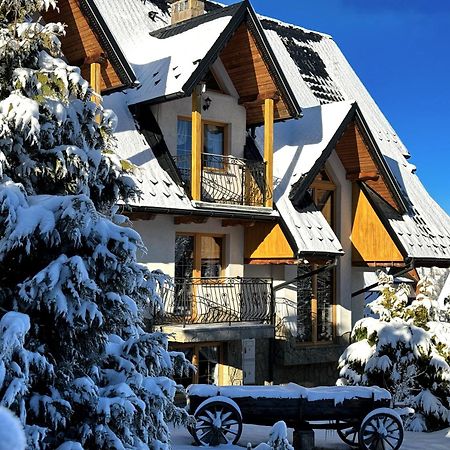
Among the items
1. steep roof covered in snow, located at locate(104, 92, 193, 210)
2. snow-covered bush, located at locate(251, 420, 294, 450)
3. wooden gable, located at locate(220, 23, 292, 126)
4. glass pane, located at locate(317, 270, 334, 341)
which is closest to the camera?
snow-covered bush, located at locate(251, 420, 294, 450)

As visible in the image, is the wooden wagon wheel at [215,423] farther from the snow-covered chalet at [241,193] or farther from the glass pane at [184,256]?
the glass pane at [184,256]

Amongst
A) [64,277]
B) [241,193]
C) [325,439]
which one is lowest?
[325,439]

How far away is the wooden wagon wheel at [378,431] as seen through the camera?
451 inches

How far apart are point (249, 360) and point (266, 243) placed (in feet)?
8.71

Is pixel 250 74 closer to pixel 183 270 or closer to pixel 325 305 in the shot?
pixel 183 270

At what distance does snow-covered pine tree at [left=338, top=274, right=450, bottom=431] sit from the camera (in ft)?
46.9

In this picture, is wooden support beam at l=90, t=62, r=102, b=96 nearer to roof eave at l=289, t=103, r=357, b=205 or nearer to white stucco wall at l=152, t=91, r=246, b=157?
white stucco wall at l=152, t=91, r=246, b=157

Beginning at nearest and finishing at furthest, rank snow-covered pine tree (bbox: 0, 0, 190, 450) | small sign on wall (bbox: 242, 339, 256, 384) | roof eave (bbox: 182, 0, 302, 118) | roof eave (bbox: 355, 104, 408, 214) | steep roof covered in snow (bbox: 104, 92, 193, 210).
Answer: snow-covered pine tree (bbox: 0, 0, 190, 450) < steep roof covered in snow (bbox: 104, 92, 193, 210) < roof eave (bbox: 182, 0, 302, 118) < small sign on wall (bbox: 242, 339, 256, 384) < roof eave (bbox: 355, 104, 408, 214)

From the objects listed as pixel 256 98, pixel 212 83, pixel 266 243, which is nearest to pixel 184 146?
pixel 212 83

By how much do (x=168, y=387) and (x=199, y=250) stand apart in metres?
8.57

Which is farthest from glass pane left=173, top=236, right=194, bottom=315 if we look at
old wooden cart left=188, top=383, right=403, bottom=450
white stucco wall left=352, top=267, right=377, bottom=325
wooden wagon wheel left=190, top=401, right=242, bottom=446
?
white stucco wall left=352, top=267, right=377, bottom=325

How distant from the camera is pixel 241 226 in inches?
620

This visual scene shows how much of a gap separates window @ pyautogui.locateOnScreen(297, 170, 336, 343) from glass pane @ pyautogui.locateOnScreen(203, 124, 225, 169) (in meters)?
2.90

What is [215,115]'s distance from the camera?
15.5m
